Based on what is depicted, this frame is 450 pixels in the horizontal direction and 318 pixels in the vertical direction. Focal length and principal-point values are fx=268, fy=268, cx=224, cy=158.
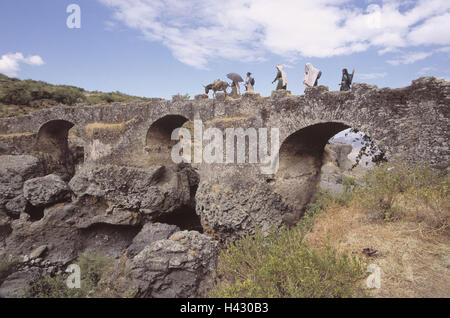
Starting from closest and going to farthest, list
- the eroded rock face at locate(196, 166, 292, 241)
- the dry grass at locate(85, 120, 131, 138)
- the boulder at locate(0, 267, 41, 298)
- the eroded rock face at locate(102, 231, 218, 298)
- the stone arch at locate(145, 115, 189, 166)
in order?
the eroded rock face at locate(102, 231, 218, 298) → the boulder at locate(0, 267, 41, 298) → the eroded rock face at locate(196, 166, 292, 241) → the stone arch at locate(145, 115, 189, 166) → the dry grass at locate(85, 120, 131, 138)

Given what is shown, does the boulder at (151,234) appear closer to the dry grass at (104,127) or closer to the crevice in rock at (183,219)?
the crevice in rock at (183,219)

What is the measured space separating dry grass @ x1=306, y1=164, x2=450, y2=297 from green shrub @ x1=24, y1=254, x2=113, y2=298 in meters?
5.33

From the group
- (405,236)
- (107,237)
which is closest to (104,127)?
(107,237)

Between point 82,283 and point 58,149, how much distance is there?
8.24 meters

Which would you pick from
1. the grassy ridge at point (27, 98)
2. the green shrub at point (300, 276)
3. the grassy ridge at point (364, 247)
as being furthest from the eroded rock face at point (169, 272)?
the grassy ridge at point (27, 98)

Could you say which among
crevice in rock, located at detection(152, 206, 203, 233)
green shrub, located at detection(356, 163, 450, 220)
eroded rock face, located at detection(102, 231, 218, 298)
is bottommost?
crevice in rock, located at detection(152, 206, 203, 233)

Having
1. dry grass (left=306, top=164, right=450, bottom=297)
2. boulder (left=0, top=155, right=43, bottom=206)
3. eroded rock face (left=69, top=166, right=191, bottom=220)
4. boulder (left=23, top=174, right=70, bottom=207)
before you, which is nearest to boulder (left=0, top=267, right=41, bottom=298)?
boulder (left=23, top=174, right=70, bottom=207)

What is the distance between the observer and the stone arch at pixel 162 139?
9.53 m

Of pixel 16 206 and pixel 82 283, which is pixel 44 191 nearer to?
pixel 16 206

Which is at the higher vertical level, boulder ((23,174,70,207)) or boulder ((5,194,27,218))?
boulder ((23,174,70,207))

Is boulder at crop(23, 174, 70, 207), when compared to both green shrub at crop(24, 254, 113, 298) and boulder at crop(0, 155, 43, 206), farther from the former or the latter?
green shrub at crop(24, 254, 113, 298)

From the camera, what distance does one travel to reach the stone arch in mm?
9531
